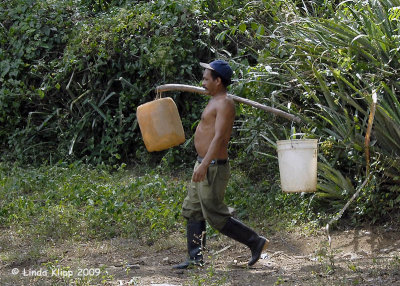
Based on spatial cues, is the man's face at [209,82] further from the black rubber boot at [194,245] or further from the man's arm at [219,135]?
the black rubber boot at [194,245]

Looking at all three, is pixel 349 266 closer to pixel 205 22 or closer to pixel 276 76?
pixel 276 76

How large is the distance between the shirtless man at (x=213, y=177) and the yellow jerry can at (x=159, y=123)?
257mm

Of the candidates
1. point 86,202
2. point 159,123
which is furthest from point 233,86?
point 159,123

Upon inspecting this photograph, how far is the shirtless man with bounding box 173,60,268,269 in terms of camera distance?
5066mm

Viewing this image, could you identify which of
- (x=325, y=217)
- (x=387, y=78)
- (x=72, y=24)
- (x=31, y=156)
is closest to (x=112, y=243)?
(x=325, y=217)

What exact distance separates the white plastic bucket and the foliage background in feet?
2.71

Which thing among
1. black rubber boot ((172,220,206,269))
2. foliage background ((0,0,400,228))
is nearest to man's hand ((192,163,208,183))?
black rubber boot ((172,220,206,269))

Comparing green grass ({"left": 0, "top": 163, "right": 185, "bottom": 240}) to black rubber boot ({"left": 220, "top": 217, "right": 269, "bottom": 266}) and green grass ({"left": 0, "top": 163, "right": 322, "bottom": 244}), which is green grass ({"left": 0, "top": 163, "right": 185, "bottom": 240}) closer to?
green grass ({"left": 0, "top": 163, "right": 322, "bottom": 244})

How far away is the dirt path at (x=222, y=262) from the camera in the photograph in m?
4.76

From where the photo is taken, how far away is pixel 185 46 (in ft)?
28.9

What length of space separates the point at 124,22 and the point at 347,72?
369cm

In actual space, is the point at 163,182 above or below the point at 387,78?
below

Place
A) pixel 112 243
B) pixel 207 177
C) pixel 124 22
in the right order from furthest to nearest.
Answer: pixel 124 22 → pixel 112 243 → pixel 207 177

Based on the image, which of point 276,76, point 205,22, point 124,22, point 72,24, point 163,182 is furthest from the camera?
point 72,24
